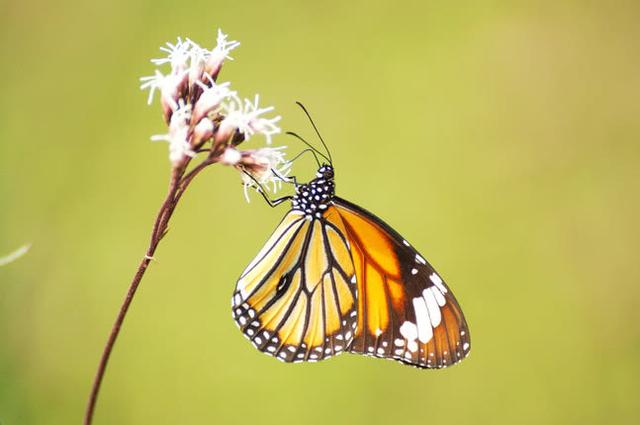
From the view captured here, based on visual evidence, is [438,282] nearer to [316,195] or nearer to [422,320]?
[422,320]

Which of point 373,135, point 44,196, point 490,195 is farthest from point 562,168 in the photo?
point 44,196

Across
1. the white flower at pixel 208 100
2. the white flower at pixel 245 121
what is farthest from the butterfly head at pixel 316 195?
the white flower at pixel 208 100

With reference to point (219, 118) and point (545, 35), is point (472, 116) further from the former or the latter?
point (219, 118)

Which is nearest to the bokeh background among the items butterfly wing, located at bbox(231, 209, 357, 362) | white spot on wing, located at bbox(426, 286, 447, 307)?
butterfly wing, located at bbox(231, 209, 357, 362)

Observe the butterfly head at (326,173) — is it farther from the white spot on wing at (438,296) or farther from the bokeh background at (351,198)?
the bokeh background at (351,198)

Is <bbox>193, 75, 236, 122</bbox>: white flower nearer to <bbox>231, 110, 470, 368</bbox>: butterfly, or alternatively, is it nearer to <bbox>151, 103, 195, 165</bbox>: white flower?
<bbox>151, 103, 195, 165</bbox>: white flower

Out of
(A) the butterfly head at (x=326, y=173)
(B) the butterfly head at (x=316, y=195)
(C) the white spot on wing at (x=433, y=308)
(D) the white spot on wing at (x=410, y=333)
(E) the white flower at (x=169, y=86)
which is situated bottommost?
(D) the white spot on wing at (x=410, y=333)
